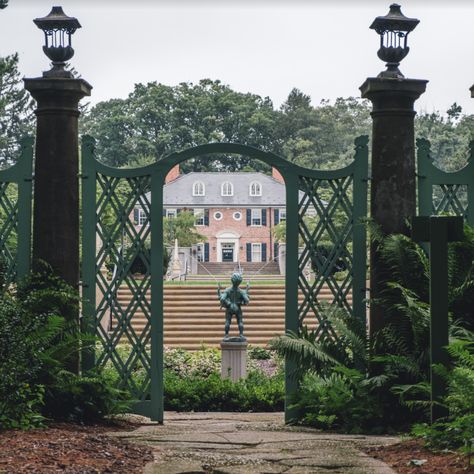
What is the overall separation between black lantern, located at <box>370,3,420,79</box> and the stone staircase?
12408 millimetres

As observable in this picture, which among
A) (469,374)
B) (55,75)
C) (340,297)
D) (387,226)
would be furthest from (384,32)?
(469,374)

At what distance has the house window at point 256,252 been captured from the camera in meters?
56.2

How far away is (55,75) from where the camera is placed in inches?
342

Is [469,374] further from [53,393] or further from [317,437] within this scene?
[53,393]

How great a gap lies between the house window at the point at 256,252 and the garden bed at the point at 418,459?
4982 centimetres

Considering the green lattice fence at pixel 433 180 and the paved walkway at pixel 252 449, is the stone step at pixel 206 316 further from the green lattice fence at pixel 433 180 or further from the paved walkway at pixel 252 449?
the paved walkway at pixel 252 449

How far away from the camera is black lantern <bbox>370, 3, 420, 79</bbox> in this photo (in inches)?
342

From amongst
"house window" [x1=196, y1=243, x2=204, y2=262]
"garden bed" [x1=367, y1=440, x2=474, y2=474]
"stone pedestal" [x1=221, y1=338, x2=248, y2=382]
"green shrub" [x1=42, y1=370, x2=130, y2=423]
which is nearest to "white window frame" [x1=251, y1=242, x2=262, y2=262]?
"house window" [x1=196, y1=243, x2=204, y2=262]

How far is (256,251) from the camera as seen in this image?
185 feet

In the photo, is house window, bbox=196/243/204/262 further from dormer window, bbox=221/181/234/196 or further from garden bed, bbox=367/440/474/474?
garden bed, bbox=367/440/474/474

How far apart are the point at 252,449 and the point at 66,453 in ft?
4.65

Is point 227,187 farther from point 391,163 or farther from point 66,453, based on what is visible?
point 66,453

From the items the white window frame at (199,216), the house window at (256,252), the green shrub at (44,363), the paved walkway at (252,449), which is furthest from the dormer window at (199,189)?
the paved walkway at (252,449)

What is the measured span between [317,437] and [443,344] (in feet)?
4.58
